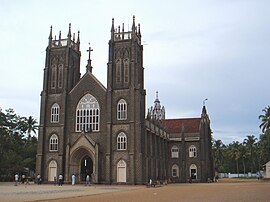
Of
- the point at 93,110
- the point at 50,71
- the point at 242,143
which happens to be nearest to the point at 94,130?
the point at 93,110

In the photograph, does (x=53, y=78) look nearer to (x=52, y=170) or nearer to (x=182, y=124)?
(x=52, y=170)

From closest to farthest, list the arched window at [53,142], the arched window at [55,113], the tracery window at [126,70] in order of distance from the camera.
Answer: the tracery window at [126,70], the arched window at [53,142], the arched window at [55,113]

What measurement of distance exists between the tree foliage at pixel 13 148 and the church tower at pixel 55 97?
9.37 m

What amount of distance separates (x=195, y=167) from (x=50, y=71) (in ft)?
105

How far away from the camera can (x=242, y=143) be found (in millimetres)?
117812

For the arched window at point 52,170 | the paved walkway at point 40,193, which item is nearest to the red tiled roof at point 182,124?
the arched window at point 52,170

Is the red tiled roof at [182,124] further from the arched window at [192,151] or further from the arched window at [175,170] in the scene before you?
the arched window at [175,170]

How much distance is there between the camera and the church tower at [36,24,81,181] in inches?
2087

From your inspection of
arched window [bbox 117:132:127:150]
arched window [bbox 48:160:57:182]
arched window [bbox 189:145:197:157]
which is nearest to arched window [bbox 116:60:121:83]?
arched window [bbox 117:132:127:150]

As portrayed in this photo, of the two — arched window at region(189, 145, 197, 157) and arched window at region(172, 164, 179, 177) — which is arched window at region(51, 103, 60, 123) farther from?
arched window at region(189, 145, 197, 157)

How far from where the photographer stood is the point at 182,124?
244 feet

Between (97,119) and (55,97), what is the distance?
7650mm

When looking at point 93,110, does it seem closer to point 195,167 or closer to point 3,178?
point 3,178

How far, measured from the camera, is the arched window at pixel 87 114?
52812 mm
